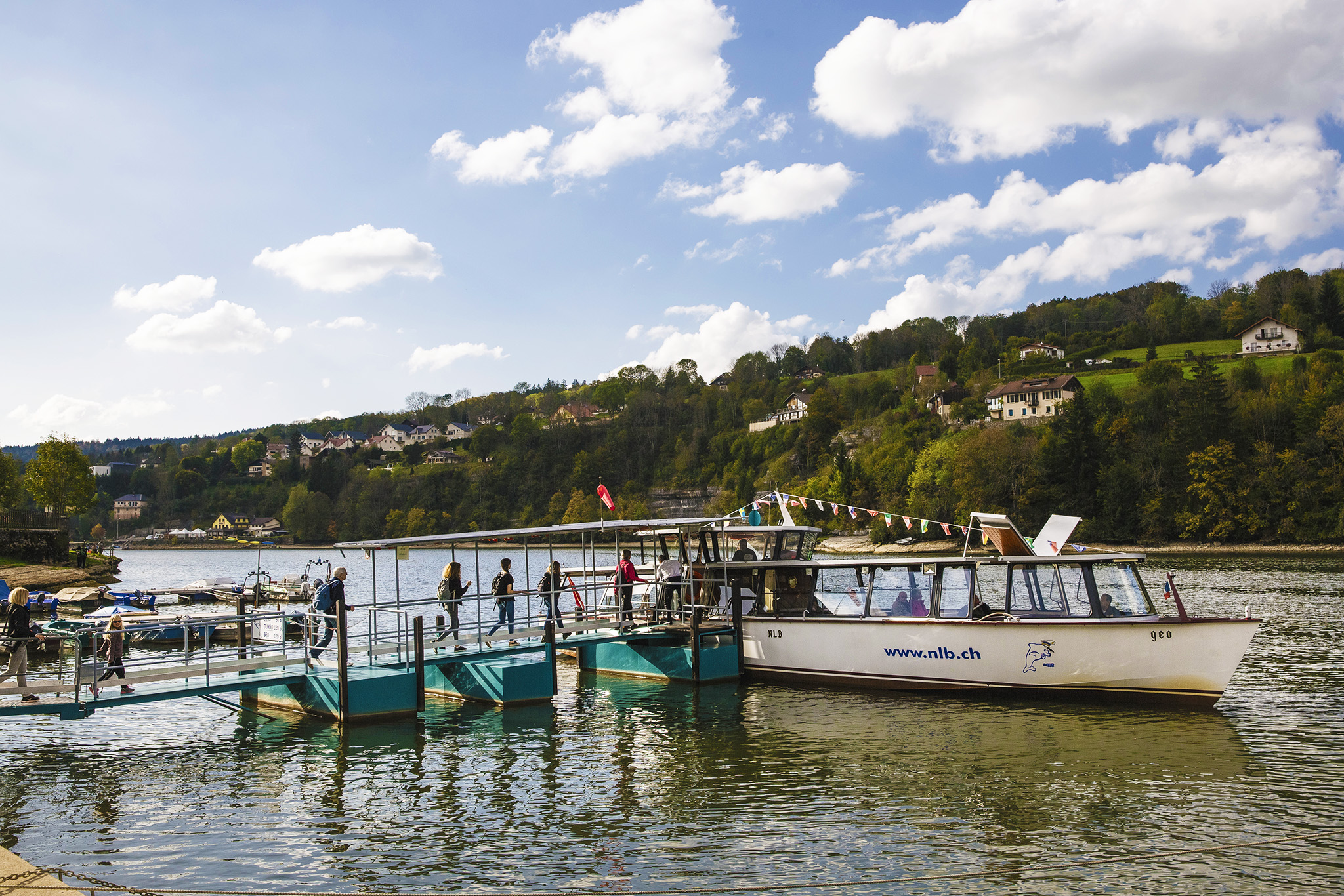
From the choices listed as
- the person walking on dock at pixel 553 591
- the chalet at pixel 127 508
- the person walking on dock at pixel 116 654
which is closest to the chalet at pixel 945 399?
the person walking on dock at pixel 553 591

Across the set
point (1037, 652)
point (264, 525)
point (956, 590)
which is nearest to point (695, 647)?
point (956, 590)

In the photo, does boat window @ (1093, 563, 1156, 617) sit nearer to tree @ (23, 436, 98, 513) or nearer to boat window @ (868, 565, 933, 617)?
boat window @ (868, 565, 933, 617)

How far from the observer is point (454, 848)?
10.6 metres

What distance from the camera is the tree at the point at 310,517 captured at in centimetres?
15400

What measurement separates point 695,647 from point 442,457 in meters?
162

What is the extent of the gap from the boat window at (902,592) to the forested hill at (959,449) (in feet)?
247

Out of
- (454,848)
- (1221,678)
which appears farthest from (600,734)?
(1221,678)

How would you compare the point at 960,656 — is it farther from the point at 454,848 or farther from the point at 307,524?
the point at 307,524

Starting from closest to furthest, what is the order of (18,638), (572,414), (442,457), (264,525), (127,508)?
(18,638), (264,525), (442,457), (572,414), (127,508)

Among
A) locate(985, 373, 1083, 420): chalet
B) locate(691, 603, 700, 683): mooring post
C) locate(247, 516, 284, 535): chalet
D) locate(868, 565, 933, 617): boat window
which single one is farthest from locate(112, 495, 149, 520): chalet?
locate(868, 565, 933, 617): boat window

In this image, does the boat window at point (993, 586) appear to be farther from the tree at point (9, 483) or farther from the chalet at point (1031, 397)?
the chalet at point (1031, 397)

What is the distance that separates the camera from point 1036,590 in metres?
18.2

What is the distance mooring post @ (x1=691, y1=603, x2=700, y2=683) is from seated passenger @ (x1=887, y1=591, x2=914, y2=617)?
435 cm

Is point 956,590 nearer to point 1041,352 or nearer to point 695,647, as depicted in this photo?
point 695,647
